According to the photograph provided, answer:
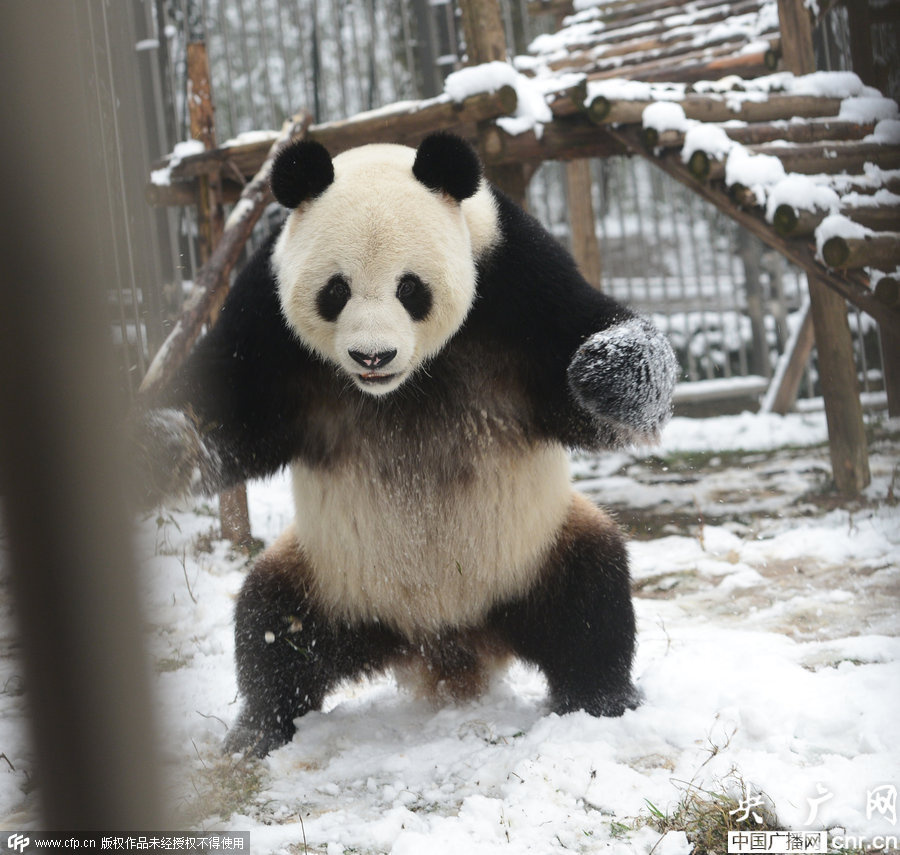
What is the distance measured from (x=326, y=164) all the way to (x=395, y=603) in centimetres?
139

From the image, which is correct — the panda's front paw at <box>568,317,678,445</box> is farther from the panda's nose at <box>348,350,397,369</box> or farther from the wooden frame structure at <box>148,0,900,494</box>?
the wooden frame structure at <box>148,0,900,494</box>

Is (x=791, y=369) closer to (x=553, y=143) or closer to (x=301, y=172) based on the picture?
(x=553, y=143)

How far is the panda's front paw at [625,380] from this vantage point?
2.52 meters

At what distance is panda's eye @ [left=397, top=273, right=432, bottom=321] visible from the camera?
8.21 feet

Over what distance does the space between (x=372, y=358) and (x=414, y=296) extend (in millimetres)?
291

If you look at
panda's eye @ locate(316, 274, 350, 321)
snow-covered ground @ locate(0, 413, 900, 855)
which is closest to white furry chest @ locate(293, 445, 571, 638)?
snow-covered ground @ locate(0, 413, 900, 855)

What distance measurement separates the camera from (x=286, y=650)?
9.29 feet

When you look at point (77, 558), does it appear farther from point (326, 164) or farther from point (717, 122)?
point (717, 122)

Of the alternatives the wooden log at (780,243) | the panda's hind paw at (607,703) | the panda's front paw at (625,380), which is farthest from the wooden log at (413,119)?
the panda's hind paw at (607,703)

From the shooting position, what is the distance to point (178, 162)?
5.55 meters

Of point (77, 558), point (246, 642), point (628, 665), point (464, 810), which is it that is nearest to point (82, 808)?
point (77, 558)

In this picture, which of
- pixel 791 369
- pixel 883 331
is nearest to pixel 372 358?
pixel 883 331

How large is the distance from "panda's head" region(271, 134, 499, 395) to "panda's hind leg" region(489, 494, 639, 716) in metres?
0.85

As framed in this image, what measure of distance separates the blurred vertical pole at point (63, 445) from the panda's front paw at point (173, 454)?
169 centimetres
